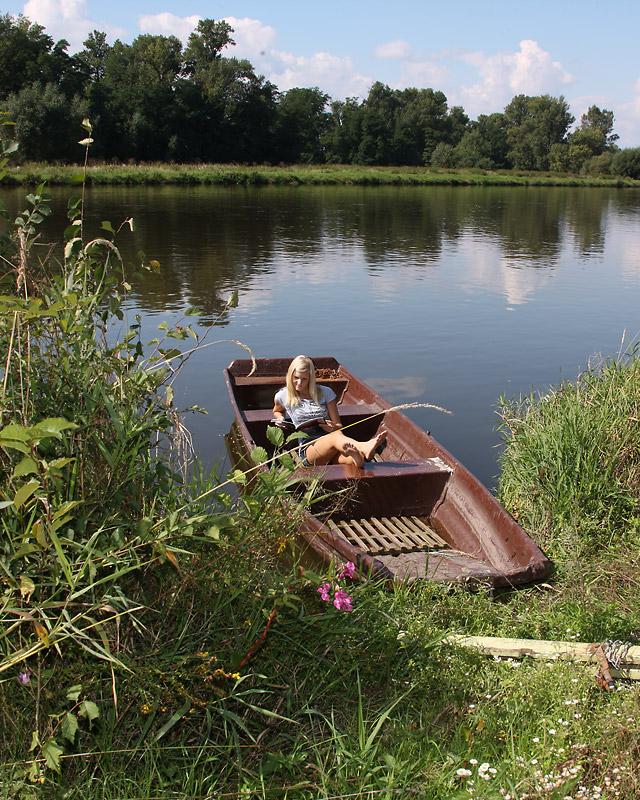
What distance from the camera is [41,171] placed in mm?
41719

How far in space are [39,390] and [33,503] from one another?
50 cm

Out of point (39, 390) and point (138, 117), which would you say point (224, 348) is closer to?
point (39, 390)

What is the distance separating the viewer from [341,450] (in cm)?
671

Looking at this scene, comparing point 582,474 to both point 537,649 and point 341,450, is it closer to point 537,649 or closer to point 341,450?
point 341,450

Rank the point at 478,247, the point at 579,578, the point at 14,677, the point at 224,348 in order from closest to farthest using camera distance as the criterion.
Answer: the point at 14,677 → the point at 579,578 → the point at 224,348 → the point at 478,247

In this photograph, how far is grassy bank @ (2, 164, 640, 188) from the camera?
145ft

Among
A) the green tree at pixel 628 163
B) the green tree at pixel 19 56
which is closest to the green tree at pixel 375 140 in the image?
the green tree at pixel 628 163

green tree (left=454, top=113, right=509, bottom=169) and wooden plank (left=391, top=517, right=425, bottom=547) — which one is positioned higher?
green tree (left=454, top=113, right=509, bottom=169)

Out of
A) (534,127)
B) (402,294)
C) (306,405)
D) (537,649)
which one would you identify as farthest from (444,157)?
(537,649)

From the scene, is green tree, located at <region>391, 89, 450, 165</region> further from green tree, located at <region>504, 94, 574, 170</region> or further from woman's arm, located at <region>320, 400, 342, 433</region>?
woman's arm, located at <region>320, 400, 342, 433</region>

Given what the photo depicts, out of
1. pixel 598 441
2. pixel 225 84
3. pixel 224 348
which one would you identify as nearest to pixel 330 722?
pixel 598 441

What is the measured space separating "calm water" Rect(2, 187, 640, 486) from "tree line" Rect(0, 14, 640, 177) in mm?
21078

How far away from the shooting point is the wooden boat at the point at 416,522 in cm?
514

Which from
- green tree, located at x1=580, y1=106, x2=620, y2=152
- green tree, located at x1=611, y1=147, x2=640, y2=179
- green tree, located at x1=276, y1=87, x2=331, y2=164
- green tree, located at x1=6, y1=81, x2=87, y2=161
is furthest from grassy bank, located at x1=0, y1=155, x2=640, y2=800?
green tree, located at x1=580, y1=106, x2=620, y2=152
